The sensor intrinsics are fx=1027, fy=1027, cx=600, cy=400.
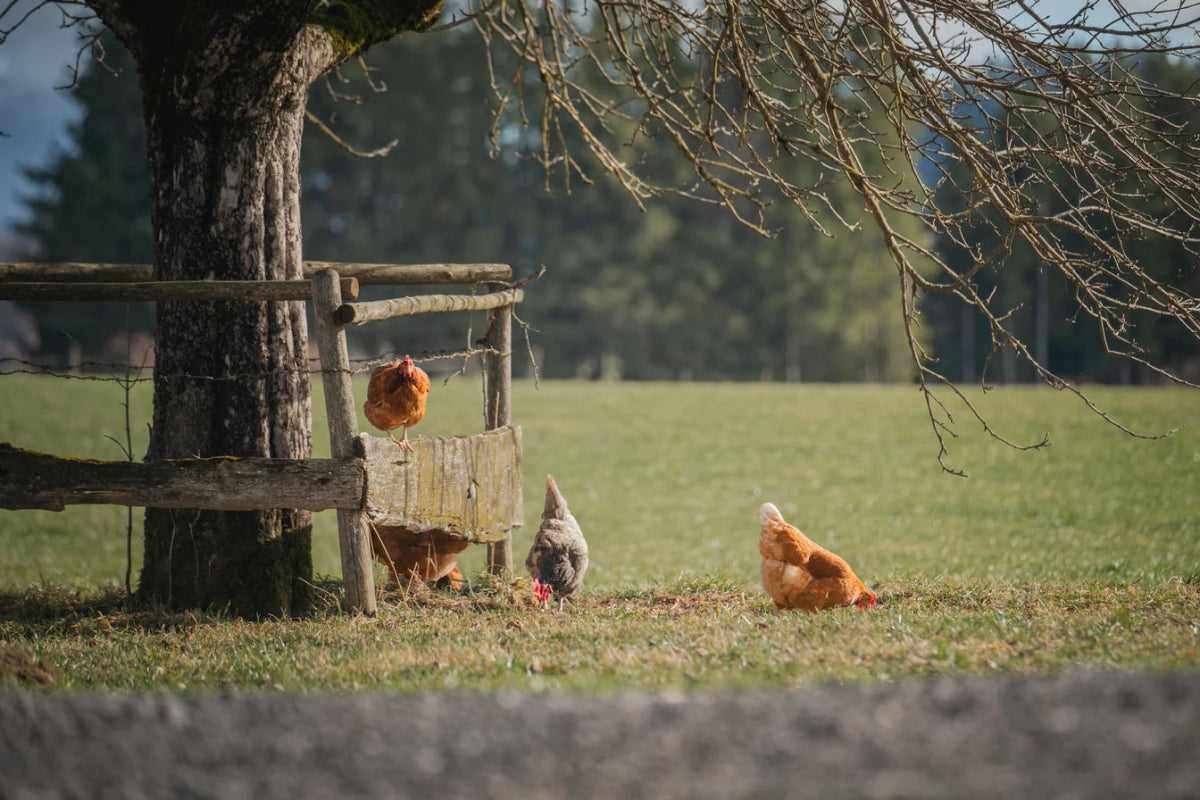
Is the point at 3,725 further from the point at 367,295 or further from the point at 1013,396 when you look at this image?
the point at 367,295

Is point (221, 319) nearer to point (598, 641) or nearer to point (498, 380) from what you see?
point (498, 380)

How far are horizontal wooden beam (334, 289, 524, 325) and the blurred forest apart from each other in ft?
125

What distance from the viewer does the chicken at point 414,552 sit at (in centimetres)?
718

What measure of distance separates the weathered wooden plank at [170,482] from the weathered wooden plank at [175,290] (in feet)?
3.11

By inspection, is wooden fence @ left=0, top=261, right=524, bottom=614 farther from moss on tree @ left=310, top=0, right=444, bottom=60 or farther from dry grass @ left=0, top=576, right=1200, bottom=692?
moss on tree @ left=310, top=0, right=444, bottom=60

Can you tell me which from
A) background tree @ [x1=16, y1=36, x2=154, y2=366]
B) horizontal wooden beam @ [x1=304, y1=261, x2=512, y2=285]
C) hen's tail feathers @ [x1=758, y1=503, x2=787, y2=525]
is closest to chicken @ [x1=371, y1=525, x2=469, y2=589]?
horizontal wooden beam @ [x1=304, y1=261, x2=512, y2=285]

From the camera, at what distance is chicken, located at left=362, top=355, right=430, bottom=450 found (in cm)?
677

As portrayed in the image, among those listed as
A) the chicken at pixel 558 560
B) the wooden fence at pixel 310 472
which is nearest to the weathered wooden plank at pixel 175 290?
the wooden fence at pixel 310 472

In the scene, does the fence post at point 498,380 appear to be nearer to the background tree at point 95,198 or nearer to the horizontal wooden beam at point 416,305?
the horizontal wooden beam at point 416,305

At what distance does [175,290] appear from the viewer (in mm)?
6082

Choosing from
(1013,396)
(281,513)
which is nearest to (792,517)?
(281,513)

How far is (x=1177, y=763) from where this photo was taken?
10.9ft

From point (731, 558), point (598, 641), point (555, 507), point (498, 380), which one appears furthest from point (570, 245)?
point (598, 641)

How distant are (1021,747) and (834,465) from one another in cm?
1543
